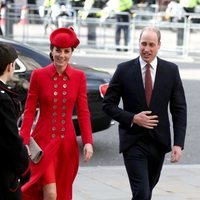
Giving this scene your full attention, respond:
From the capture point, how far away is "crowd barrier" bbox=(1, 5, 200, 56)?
2386 centimetres

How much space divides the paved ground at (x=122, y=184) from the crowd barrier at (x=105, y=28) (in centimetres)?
1453

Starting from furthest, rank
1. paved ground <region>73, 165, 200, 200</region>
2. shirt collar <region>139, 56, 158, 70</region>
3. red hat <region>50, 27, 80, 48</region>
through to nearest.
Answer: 1. paved ground <region>73, 165, 200, 200</region>
2. shirt collar <region>139, 56, 158, 70</region>
3. red hat <region>50, 27, 80, 48</region>

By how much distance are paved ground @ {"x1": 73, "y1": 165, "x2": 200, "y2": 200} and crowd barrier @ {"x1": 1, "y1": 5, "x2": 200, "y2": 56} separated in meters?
14.5

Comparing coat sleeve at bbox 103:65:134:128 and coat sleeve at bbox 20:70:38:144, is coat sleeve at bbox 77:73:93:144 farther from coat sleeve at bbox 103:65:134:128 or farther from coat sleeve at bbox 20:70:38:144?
coat sleeve at bbox 20:70:38:144

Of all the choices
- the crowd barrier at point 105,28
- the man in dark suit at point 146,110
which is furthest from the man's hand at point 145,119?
the crowd barrier at point 105,28

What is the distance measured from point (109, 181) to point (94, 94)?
173cm

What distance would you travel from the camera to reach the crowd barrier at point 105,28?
78.3 ft

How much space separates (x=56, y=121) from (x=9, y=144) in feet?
4.64

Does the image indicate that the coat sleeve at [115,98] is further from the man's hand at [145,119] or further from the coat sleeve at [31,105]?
the coat sleeve at [31,105]

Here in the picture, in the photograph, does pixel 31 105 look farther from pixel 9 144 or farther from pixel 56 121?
pixel 9 144

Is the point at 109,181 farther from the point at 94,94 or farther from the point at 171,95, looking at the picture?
the point at 171,95

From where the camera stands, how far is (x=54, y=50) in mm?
5863

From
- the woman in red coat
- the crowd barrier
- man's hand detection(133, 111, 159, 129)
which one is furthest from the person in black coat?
A: the crowd barrier

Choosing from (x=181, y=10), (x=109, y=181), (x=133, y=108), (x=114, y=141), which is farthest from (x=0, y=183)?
(x=181, y=10)
